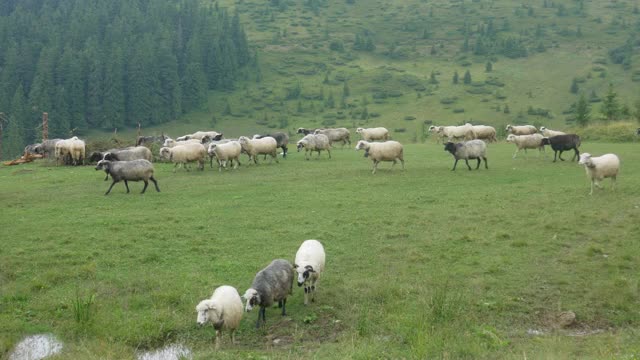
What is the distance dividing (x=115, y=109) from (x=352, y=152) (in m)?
65.9

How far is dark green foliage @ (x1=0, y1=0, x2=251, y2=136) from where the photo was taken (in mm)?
94500

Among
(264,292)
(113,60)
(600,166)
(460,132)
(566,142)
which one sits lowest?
(460,132)

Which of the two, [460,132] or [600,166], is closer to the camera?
[600,166]

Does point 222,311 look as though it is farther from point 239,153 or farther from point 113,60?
point 113,60

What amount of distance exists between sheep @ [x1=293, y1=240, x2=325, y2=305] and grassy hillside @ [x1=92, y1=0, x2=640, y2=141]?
5717cm

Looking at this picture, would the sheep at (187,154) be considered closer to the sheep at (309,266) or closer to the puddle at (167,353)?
the sheep at (309,266)

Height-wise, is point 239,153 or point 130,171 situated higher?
point 130,171

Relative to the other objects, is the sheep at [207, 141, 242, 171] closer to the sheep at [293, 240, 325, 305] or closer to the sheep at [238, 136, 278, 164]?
the sheep at [238, 136, 278, 164]

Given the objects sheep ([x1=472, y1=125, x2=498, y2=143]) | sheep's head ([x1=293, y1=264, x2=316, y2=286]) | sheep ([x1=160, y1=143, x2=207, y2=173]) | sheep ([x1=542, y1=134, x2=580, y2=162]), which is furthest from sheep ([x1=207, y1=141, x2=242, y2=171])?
sheep ([x1=472, y1=125, x2=498, y2=143])

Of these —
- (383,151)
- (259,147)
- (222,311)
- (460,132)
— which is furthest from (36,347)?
(460,132)

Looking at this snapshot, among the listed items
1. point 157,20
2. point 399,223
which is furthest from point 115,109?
point 399,223

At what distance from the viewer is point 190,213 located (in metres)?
20.9

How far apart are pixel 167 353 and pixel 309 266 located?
3447 mm

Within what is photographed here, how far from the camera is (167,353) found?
10883 mm
